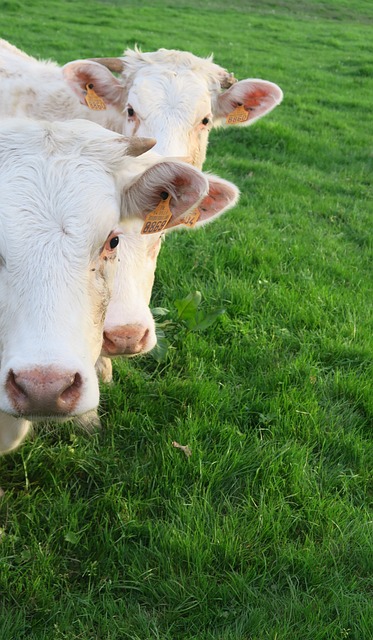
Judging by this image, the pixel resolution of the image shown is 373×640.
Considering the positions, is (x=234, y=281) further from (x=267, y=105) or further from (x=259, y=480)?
(x=259, y=480)

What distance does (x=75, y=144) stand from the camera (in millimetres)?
2551

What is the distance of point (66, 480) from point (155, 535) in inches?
22.7

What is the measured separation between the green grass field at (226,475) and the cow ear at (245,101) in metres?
1.06

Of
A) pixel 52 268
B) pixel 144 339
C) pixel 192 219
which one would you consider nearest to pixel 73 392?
pixel 52 268

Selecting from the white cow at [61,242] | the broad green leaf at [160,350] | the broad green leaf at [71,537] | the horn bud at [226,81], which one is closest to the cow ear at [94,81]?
the horn bud at [226,81]

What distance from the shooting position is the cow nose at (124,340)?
9.98ft

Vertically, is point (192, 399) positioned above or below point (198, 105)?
below

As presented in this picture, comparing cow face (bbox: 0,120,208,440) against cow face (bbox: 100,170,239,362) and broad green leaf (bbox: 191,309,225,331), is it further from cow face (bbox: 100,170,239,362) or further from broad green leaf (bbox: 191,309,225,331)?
broad green leaf (bbox: 191,309,225,331)

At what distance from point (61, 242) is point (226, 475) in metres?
1.55

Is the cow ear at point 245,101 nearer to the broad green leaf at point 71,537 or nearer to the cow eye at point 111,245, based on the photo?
the cow eye at point 111,245

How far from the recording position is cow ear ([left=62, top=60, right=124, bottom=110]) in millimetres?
4602

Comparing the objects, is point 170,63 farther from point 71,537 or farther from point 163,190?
point 71,537

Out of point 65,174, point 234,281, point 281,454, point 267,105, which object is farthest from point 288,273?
point 65,174

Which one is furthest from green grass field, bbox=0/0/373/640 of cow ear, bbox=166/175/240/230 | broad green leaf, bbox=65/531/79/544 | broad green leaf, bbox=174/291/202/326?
cow ear, bbox=166/175/240/230
